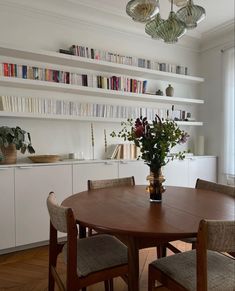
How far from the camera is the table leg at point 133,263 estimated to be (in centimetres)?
136

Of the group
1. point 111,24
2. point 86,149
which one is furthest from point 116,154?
point 111,24

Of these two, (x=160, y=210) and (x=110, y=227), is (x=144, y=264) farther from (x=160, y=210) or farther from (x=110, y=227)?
(x=110, y=227)

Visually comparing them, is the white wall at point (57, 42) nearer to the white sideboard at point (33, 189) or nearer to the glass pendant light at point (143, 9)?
the white sideboard at point (33, 189)

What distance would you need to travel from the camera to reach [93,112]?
349 cm

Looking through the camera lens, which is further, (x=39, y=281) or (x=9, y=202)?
(x=9, y=202)

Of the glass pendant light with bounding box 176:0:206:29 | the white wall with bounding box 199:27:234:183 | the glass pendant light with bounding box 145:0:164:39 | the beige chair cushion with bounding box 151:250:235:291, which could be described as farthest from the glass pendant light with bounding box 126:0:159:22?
the white wall with bounding box 199:27:234:183

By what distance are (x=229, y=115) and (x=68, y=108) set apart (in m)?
2.36

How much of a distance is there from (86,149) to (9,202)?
1.21 meters

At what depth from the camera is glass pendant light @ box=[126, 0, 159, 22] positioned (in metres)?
1.89

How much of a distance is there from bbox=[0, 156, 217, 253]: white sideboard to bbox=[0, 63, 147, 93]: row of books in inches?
40.5

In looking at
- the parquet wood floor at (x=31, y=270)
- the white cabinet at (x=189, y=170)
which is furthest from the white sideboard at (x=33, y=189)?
the white cabinet at (x=189, y=170)

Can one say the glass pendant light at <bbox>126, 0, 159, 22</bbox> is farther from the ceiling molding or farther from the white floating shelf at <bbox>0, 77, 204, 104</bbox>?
the ceiling molding

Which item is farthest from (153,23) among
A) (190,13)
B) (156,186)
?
(156,186)

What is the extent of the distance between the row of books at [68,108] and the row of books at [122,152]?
416 millimetres
